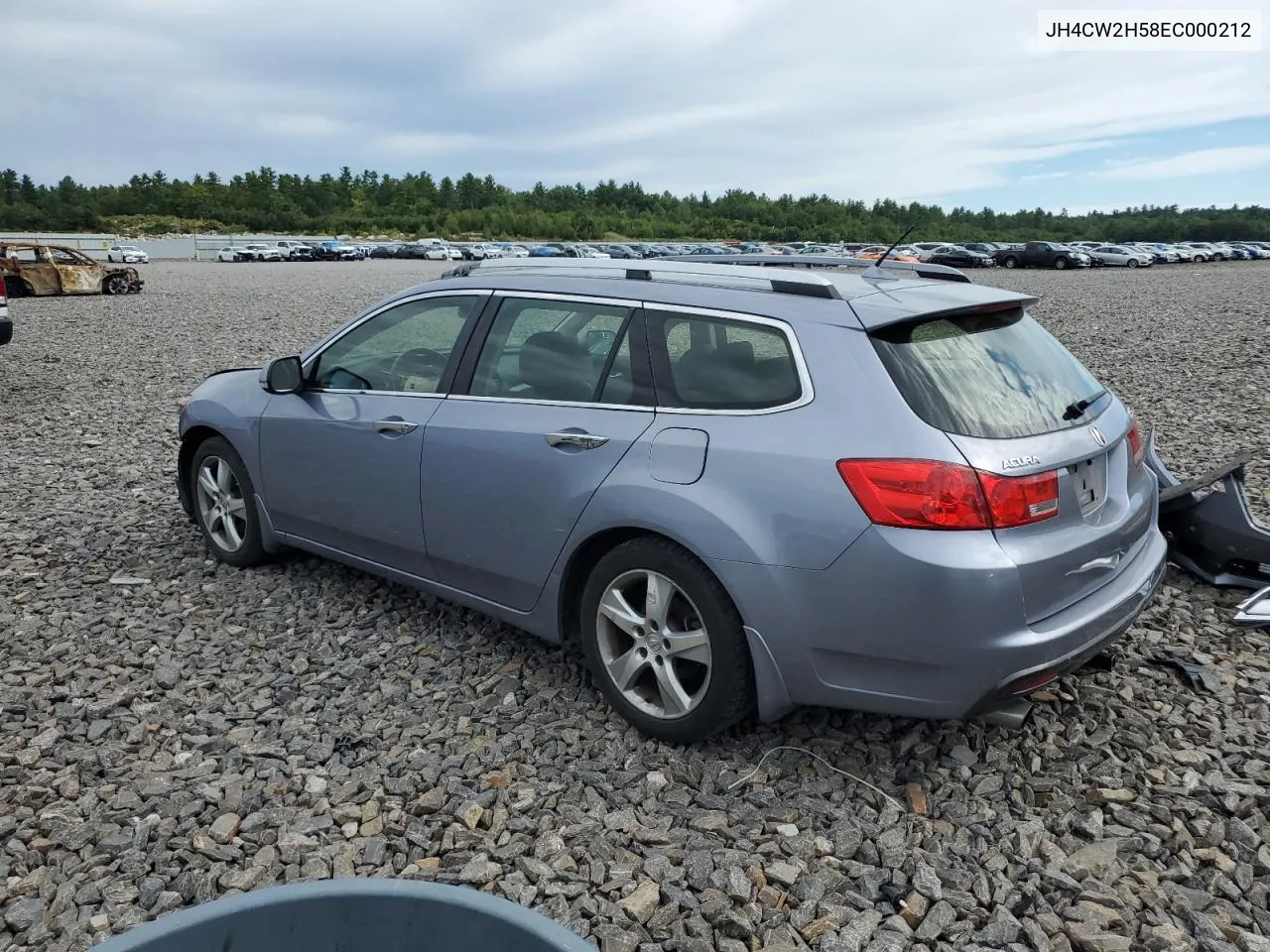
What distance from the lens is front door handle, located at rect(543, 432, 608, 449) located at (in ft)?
12.3

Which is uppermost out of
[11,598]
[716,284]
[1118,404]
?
[716,284]

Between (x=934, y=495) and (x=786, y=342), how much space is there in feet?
2.45

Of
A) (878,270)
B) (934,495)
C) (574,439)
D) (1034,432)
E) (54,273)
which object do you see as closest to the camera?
(934,495)

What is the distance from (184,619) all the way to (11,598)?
3.36 feet

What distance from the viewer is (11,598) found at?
520 centimetres

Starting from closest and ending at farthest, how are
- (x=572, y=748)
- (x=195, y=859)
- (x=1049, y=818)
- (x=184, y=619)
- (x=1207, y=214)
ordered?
(x=195, y=859), (x=1049, y=818), (x=572, y=748), (x=184, y=619), (x=1207, y=214)

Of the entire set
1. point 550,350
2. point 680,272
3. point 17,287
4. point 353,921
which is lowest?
point 17,287

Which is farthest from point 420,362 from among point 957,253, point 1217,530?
point 957,253

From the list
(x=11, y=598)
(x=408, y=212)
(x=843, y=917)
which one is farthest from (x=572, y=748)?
(x=408, y=212)

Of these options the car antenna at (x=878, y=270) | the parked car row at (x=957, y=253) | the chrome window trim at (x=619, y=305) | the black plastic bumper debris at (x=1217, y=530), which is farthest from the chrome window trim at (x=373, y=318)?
the parked car row at (x=957, y=253)

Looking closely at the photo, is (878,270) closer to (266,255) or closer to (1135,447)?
(1135,447)

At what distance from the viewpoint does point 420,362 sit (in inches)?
184

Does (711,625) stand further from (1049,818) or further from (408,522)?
(408,522)

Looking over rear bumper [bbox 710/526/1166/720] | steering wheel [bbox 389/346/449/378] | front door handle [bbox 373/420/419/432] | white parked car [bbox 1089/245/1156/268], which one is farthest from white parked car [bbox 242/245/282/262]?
rear bumper [bbox 710/526/1166/720]
